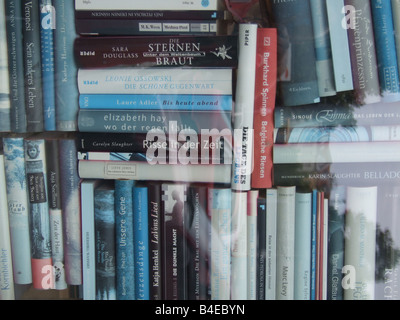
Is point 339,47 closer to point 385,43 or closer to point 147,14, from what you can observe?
point 385,43

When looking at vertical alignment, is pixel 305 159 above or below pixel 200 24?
below

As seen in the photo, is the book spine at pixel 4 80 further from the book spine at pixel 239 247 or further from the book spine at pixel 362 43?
A: the book spine at pixel 362 43

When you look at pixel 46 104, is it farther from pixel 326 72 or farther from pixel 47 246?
pixel 326 72

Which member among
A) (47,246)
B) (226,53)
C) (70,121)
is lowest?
(47,246)

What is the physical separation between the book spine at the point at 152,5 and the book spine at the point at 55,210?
27cm

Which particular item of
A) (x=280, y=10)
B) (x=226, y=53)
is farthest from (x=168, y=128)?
(x=280, y=10)

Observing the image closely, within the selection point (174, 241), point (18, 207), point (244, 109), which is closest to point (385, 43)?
point (244, 109)

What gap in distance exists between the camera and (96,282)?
86 centimetres

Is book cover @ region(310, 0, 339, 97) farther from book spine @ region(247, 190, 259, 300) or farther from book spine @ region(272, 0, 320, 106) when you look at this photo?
book spine @ region(247, 190, 259, 300)

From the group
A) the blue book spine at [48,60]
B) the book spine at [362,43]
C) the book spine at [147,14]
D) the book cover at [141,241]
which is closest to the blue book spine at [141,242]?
the book cover at [141,241]

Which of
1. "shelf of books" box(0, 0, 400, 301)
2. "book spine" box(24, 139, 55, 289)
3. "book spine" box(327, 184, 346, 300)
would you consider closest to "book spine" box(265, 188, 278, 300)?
"shelf of books" box(0, 0, 400, 301)

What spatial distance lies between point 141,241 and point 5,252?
0.92ft

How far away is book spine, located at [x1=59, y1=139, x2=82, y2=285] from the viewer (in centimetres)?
83
